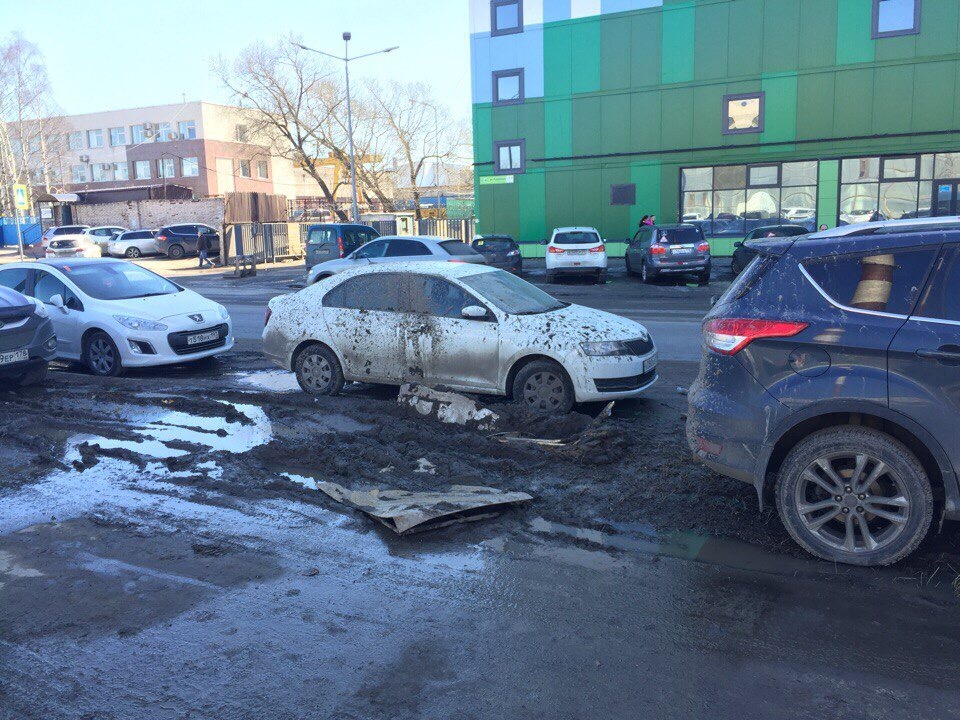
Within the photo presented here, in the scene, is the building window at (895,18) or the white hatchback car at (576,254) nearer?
the white hatchback car at (576,254)

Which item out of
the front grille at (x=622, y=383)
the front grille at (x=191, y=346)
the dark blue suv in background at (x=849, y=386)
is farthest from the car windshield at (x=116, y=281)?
the dark blue suv in background at (x=849, y=386)

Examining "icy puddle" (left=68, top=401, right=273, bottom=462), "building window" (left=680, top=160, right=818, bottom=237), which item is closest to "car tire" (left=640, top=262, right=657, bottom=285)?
"building window" (left=680, top=160, right=818, bottom=237)

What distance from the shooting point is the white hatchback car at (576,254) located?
24688 millimetres

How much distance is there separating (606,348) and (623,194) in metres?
26.2

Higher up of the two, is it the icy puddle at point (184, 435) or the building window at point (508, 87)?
the building window at point (508, 87)

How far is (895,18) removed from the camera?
92.0 ft

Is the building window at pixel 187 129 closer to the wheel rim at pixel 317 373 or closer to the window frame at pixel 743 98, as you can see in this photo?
the window frame at pixel 743 98

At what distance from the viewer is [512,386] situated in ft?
26.2

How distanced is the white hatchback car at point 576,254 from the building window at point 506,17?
12.7 m

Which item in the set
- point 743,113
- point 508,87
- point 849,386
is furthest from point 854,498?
point 508,87

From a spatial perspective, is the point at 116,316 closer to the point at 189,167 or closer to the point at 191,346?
the point at 191,346

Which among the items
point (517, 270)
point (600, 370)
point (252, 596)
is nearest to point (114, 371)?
point (600, 370)

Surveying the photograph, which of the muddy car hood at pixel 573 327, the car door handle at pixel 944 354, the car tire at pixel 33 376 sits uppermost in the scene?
the car door handle at pixel 944 354

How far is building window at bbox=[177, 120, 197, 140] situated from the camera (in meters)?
66.6
